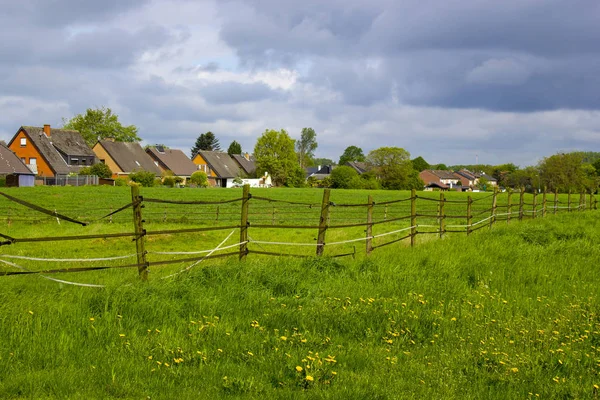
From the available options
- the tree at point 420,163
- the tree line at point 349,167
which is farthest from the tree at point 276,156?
the tree at point 420,163

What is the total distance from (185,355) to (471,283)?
252 inches

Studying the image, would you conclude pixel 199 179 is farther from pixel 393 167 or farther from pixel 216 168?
pixel 393 167

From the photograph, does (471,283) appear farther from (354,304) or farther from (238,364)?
(238,364)

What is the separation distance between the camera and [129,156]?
86688 millimetres

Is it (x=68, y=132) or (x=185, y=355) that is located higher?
(x=68, y=132)

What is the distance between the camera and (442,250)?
12.9 m

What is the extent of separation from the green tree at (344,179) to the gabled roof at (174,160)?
25396mm

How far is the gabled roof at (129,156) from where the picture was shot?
83875mm

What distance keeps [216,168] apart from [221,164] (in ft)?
10.5

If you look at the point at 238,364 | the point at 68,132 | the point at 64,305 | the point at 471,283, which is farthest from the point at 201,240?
the point at 68,132

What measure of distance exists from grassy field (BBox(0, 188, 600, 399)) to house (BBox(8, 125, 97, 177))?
71.4 metres

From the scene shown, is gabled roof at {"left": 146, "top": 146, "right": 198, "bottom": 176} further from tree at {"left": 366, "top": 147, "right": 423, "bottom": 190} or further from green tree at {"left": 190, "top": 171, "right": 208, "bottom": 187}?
tree at {"left": 366, "top": 147, "right": 423, "bottom": 190}

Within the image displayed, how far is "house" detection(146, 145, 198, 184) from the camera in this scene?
308ft

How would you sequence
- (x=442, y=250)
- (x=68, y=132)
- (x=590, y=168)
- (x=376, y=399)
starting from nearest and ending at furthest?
(x=376, y=399)
(x=442, y=250)
(x=68, y=132)
(x=590, y=168)
